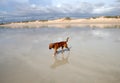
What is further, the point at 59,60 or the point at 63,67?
the point at 59,60

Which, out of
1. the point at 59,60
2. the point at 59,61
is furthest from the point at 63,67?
the point at 59,60

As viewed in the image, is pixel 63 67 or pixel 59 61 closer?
pixel 63 67

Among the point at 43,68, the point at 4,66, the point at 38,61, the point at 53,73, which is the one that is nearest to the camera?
the point at 53,73

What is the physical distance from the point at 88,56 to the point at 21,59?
3.57 m

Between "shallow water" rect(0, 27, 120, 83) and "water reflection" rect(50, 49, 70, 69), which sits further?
"water reflection" rect(50, 49, 70, 69)

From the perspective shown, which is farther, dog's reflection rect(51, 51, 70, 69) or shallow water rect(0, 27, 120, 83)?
dog's reflection rect(51, 51, 70, 69)

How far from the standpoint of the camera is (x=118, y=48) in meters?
11.2

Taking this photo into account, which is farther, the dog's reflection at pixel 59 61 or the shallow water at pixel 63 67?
the dog's reflection at pixel 59 61

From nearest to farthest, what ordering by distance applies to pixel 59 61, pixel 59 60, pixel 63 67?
pixel 63 67 < pixel 59 61 < pixel 59 60

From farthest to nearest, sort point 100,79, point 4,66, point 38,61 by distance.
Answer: point 38,61
point 4,66
point 100,79

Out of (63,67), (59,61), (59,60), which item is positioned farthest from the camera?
(59,60)

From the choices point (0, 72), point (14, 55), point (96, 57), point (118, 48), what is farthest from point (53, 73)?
point (118, 48)

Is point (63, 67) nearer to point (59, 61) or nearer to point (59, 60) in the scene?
point (59, 61)

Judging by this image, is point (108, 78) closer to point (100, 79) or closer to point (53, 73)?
point (100, 79)
